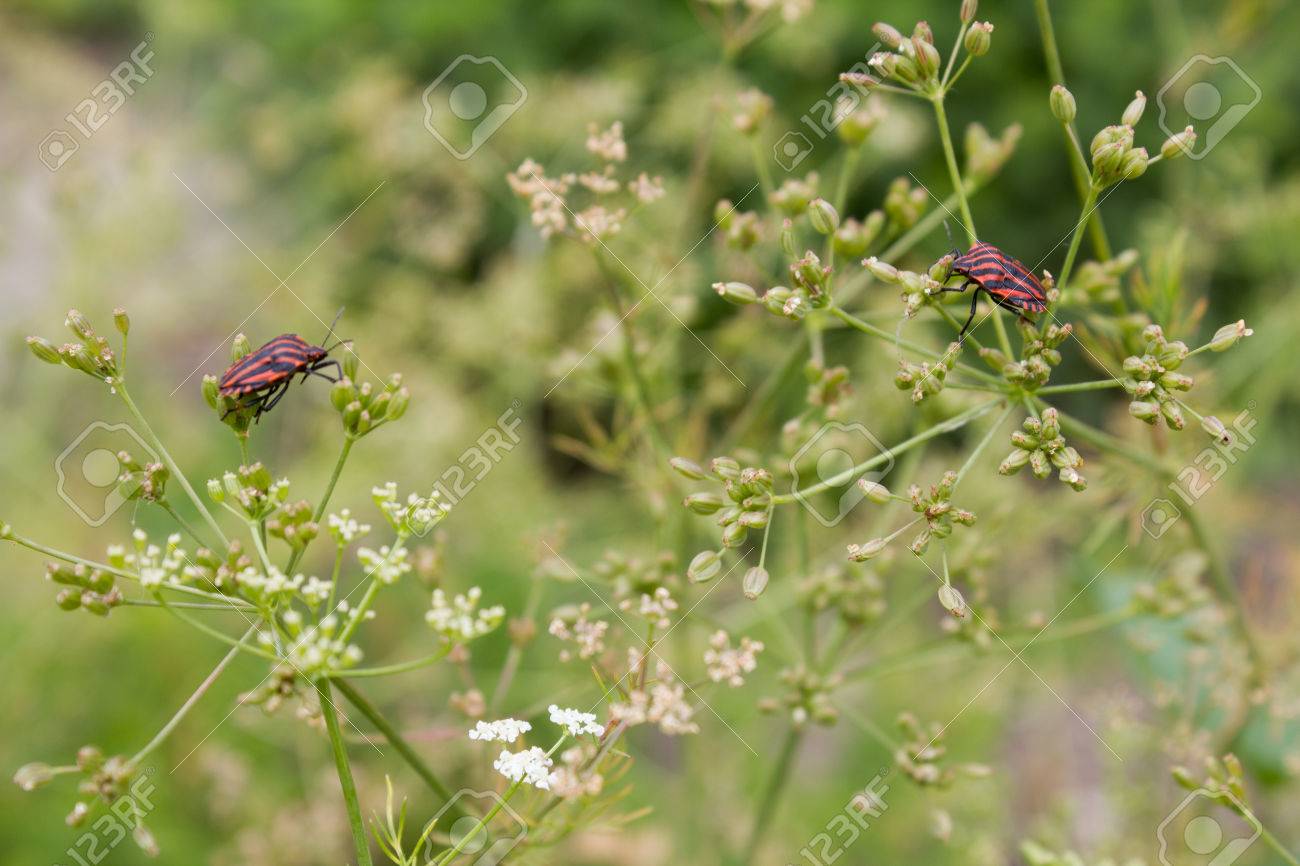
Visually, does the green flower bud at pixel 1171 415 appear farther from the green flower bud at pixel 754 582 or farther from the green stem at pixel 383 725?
the green stem at pixel 383 725

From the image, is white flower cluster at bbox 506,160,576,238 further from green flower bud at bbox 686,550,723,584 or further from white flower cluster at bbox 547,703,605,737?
white flower cluster at bbox 547,703,605,737

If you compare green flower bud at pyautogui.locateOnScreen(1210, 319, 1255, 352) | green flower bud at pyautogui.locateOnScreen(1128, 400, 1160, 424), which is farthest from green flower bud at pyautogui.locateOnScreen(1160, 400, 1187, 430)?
green flower bud at pyautogui.locateOnScreen(1210, 319, 1255, 352)

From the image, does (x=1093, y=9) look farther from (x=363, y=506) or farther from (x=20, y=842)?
(x=20, y=842)

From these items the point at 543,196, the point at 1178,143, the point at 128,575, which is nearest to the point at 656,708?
the point at 128,575

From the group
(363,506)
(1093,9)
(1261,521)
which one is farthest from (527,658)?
(1093,9)

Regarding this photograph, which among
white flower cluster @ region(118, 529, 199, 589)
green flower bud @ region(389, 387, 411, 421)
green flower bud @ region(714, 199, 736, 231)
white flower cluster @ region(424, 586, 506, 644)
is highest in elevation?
green flower bud @ region(714, 199, 736, 231)
